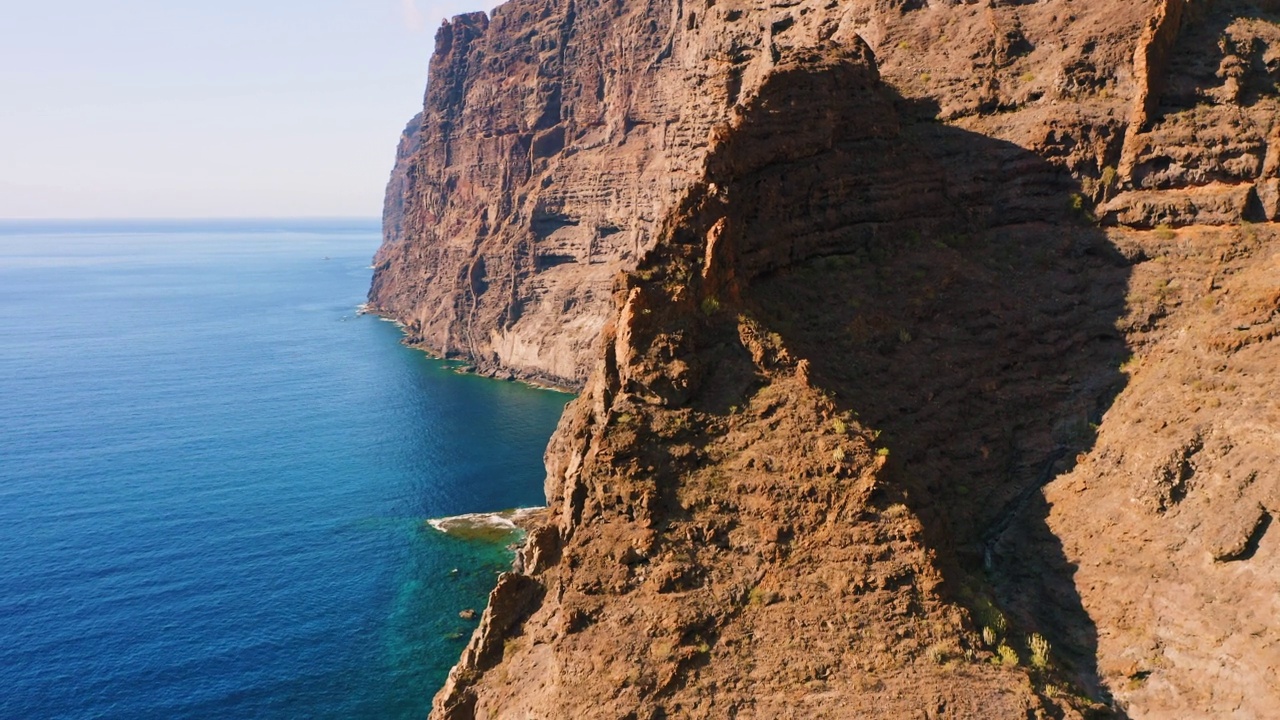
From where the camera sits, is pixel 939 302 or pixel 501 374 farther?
pixel 501 374

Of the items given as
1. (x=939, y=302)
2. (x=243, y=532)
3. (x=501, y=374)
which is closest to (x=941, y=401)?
(x=939, y=302)

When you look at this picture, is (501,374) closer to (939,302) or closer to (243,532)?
(243,532)

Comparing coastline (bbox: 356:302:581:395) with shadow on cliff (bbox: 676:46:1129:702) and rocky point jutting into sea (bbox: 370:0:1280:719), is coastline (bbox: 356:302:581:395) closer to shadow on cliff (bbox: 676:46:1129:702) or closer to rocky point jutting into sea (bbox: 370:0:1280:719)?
rocky point jutting into sea (bbox: 370:0:1280:719)

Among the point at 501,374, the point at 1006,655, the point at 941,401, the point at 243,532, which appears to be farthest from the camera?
the point at 501,374

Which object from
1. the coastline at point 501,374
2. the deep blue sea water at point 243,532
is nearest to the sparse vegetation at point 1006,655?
the deep blue sea water at point 243,532

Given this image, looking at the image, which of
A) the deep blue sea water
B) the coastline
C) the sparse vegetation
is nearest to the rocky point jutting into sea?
the sparse vegetation

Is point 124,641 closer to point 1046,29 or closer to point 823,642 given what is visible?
point 823,642
